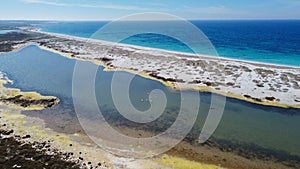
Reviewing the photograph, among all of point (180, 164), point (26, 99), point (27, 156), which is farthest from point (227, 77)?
point (27, 156)

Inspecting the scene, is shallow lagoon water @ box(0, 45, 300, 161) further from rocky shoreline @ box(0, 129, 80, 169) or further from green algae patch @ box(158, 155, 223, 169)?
green algae patch @ box(158, 155, 223, 169)

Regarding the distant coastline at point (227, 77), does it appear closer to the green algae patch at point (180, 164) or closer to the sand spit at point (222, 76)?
the sand spit at point (222, 76)

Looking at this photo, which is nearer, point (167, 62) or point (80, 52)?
point (167, 62)

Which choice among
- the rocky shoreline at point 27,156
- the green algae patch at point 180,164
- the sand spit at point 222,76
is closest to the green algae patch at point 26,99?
the rocky shoreline at point 27,156

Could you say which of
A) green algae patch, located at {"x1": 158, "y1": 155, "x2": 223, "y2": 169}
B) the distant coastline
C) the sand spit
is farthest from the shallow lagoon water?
green algae patch, located at {"x1": 158, "y1": 155, "x2": 223, "y2": 169}

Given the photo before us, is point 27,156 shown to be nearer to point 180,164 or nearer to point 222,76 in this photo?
point 180,164

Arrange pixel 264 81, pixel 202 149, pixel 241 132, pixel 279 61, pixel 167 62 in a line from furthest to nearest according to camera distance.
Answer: pixel 279 61, pixel 167 62, pixel 264 81, pixel 241 132, pixel 202 149

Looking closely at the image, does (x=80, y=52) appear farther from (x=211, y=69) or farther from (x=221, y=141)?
(x=221, y=141)

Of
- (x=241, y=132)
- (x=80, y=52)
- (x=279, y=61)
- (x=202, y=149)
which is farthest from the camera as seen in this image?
(x=80, y=52)

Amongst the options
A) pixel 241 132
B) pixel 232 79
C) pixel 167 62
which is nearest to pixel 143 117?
pixel 241 132
